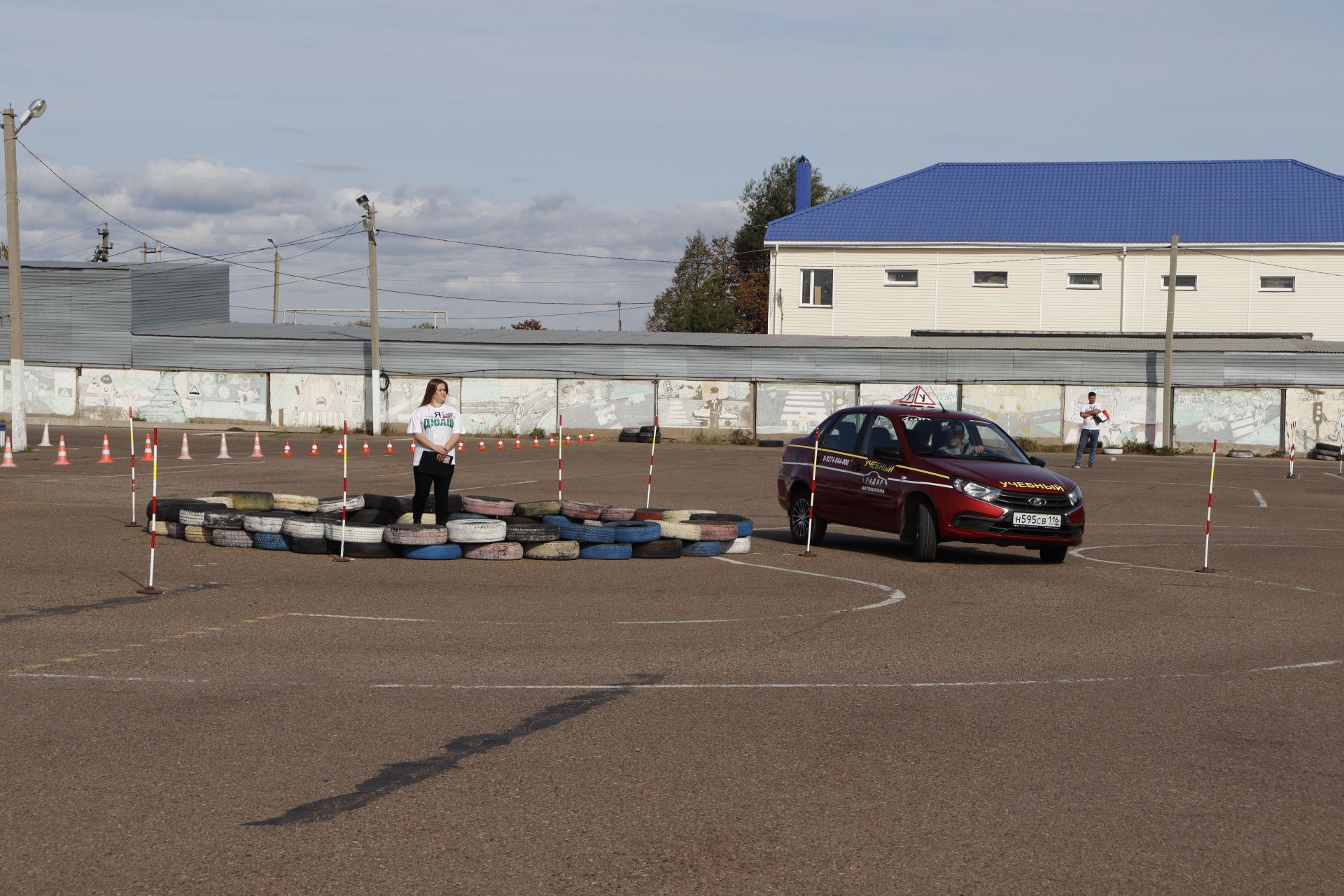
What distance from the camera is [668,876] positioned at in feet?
15.5

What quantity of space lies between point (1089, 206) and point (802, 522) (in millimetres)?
45734

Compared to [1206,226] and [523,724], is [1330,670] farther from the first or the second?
[1206,226]

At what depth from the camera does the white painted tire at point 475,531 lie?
1392 cm

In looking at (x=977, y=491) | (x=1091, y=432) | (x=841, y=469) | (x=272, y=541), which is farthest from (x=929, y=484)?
(x=1091, y=432)

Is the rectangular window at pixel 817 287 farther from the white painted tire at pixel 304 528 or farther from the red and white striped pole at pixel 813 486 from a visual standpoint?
the white painted tire at pixel 304 528

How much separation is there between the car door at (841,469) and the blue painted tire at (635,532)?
2.47m

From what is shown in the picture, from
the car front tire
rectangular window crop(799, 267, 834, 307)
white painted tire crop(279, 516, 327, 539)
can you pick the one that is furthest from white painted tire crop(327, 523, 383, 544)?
rectangular window crop(799, 267, 834, 307)

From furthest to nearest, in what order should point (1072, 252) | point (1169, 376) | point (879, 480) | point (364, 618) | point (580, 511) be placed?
point (1072, 252), point (1169, 376), point (580, 511), point (879, 480), point (364, 618)

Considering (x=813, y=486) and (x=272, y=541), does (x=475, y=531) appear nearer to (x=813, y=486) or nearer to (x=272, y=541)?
(x=272, y=541)

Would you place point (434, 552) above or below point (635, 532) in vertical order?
below

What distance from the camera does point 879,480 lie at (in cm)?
1540

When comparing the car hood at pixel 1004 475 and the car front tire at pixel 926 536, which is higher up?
the car hood at pixel 1004 475

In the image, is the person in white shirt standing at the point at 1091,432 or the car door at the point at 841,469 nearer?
the car door at the point at 841,469

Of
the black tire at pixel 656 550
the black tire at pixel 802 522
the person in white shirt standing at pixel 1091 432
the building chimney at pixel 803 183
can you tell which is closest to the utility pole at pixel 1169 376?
the person in white shirt standing at pixel 1091 432
